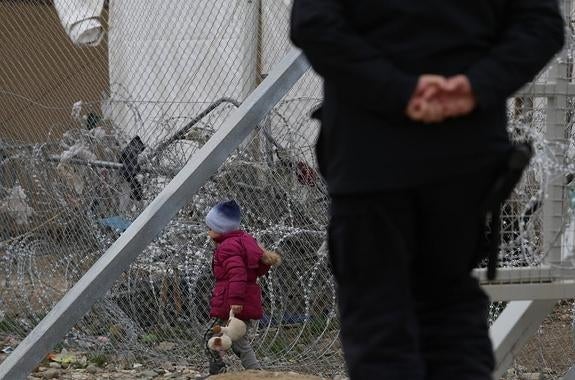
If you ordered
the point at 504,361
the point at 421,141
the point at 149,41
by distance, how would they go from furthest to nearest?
the point at 149,41
the point at 504,361
the point at 421,141

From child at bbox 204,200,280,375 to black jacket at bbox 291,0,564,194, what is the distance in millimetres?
3100

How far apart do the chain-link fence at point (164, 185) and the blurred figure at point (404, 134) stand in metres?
3.28

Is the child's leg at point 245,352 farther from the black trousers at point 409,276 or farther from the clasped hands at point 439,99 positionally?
the clasped hands at point 439,99

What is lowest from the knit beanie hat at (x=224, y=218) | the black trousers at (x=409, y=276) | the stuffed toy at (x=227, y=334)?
the black trousers at (x=409, y=276)

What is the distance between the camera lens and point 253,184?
626 centimetres

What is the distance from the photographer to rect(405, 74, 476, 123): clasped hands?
245cm

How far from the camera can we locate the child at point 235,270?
5.65m

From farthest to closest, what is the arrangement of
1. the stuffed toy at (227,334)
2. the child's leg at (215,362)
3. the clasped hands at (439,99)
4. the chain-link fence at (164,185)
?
the chain-link fence at (164,185), the child's leg at (215,362), the stuffed toy at (227,334), the clasped hands at (439,99)

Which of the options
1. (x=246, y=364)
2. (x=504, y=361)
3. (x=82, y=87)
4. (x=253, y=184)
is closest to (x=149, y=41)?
(x=82, y=87)

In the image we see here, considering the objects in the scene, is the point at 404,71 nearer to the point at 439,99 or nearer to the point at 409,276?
the point at 439,99

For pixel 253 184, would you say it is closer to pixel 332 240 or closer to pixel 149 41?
pixel 149 41

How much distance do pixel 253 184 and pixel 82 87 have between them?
2608 millimetres

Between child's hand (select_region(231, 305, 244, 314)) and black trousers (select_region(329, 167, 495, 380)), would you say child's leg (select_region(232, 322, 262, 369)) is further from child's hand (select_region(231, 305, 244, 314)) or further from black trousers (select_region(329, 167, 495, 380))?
black trousers (select_region(329, 167, 495, 380))

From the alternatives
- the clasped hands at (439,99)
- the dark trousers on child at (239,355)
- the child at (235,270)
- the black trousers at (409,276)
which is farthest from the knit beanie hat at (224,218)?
the clasped hands at (439,99)
